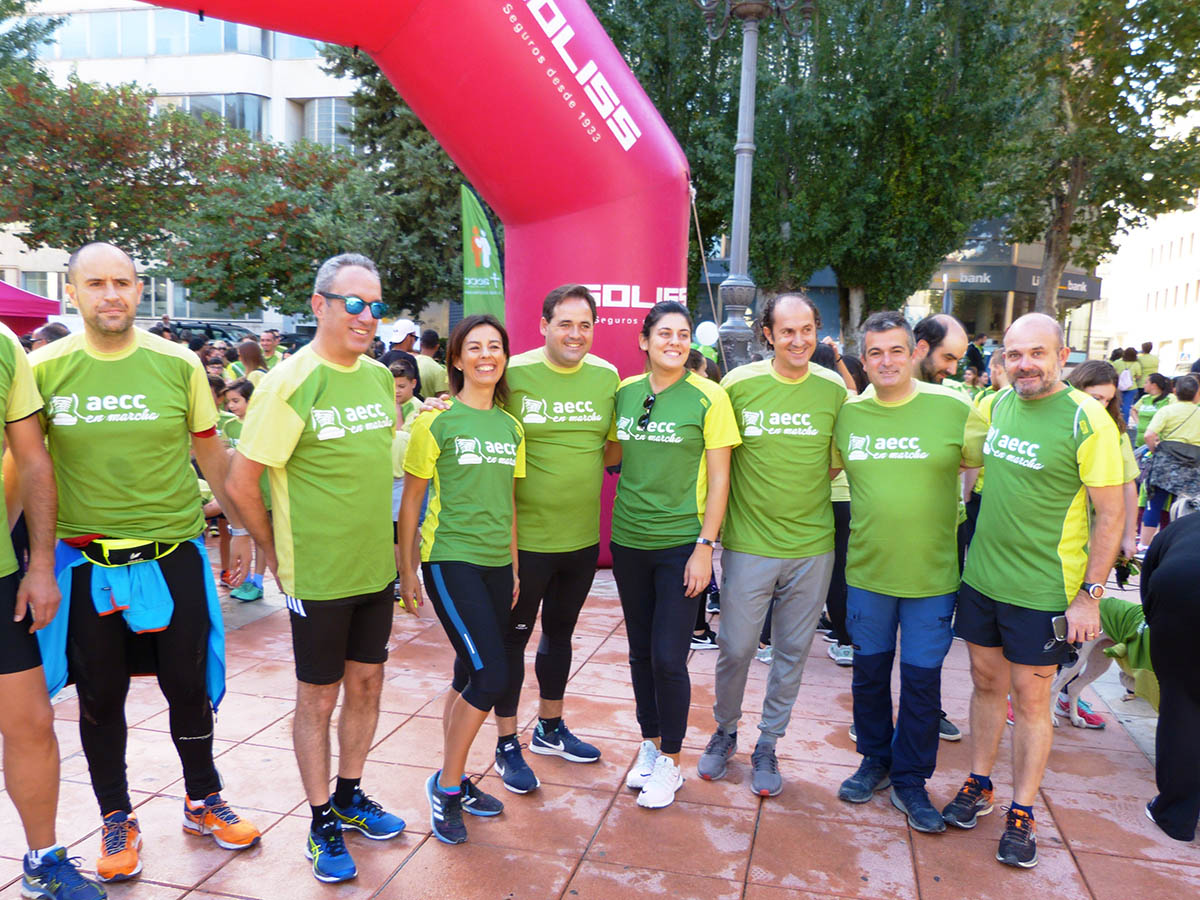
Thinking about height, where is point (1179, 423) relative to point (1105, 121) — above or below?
below

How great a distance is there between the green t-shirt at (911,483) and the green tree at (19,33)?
2049 cm

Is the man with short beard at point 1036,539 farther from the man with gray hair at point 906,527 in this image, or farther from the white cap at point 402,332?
the white cap at point 402,332

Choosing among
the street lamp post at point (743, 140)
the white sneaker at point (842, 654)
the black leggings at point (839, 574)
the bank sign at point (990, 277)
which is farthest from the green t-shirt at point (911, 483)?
the bank sign at point (990, 277)

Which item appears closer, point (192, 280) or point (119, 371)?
point (119, 371)

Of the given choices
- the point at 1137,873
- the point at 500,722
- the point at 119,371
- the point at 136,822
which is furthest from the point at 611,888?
the point at 119,371

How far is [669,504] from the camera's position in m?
3.53

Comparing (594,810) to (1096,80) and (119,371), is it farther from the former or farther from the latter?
(1096,80)

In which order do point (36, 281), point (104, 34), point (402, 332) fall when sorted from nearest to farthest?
point (402, 332) < point (104, 34) < point (36, 281)

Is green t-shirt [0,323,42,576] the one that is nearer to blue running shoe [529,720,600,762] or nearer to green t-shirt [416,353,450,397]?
blue running shoe [529,720,600,762]

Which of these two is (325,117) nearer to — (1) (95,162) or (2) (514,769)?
(1) (95,162)

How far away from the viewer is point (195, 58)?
99.2 feet

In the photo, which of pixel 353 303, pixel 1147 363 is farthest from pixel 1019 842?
pixel 1147 363

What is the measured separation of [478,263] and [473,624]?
633cm

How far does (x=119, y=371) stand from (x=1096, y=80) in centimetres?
2318
